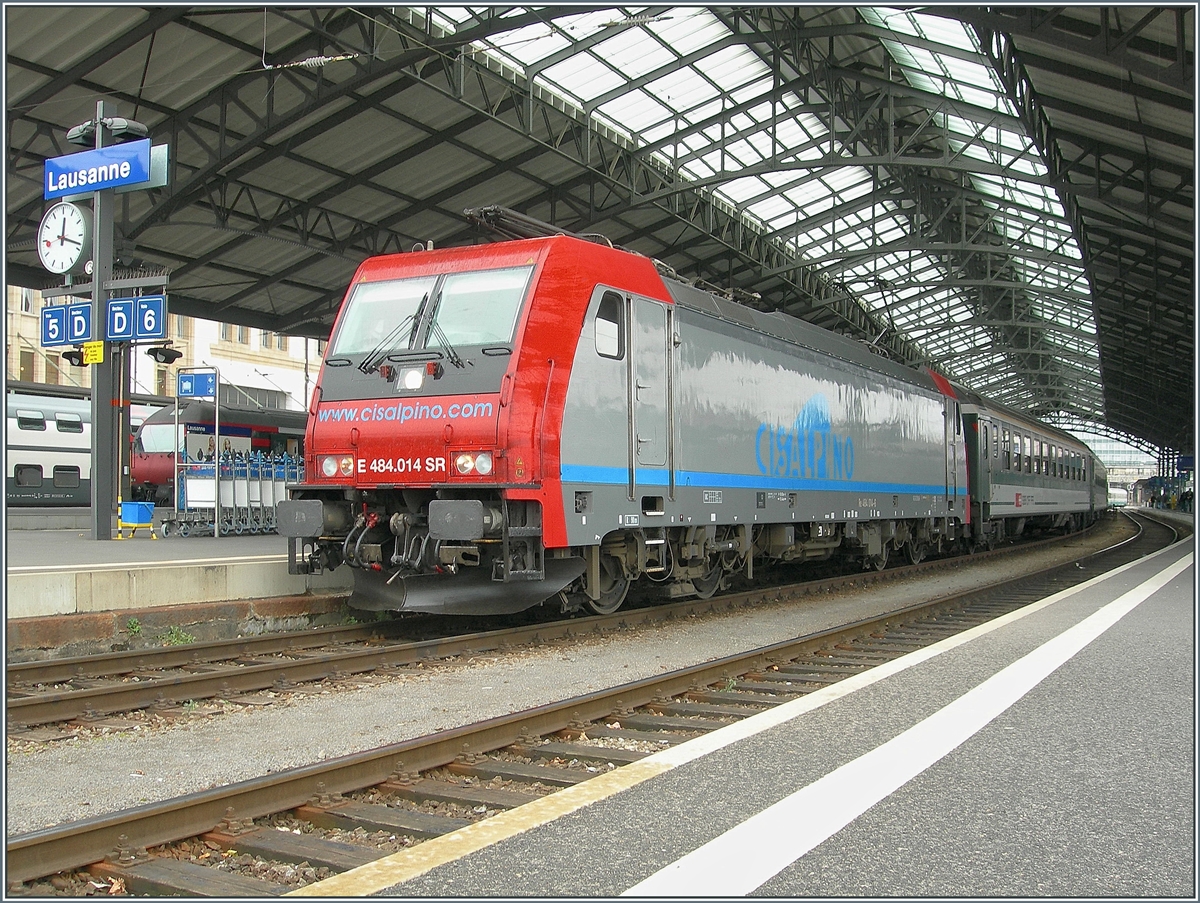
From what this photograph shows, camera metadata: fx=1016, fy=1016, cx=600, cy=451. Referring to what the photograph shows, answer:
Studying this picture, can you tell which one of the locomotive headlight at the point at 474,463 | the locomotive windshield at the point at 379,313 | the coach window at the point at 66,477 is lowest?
the locomotive headlight at the point at 474,463

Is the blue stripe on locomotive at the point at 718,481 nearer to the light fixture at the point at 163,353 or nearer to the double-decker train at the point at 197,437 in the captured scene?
the light fixture at the point at 163,353

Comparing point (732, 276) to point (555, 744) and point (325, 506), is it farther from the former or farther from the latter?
point (555, 744)

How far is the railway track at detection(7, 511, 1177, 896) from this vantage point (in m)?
3.80

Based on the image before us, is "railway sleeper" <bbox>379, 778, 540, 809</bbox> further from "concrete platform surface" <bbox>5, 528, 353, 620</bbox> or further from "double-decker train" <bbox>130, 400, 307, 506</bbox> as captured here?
"double-decker train" <bbox>130, 400, 307, 506</bbox>

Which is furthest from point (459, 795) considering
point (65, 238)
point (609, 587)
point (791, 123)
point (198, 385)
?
point (791, 123)

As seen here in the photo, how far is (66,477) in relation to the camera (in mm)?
29297

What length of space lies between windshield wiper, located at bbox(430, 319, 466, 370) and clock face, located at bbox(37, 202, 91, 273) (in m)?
8.86

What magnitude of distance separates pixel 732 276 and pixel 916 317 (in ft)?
55.1

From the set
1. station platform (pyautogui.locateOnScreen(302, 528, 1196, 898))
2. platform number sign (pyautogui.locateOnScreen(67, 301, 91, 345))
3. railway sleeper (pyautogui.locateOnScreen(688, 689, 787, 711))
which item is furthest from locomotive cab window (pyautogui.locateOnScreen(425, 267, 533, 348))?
platform number sign (pyautogui.locateOnScreen(67, 301, 91, 345))

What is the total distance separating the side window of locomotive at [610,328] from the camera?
372 inches

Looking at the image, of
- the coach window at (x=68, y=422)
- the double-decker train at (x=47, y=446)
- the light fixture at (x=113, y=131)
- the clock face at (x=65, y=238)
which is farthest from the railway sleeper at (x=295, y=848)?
the coach window at (x=68, y=422)

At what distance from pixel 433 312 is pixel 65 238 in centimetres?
920

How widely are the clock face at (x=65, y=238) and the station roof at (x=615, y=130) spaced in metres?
2.78

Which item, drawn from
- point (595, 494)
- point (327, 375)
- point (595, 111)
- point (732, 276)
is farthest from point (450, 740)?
point (732, 276)
